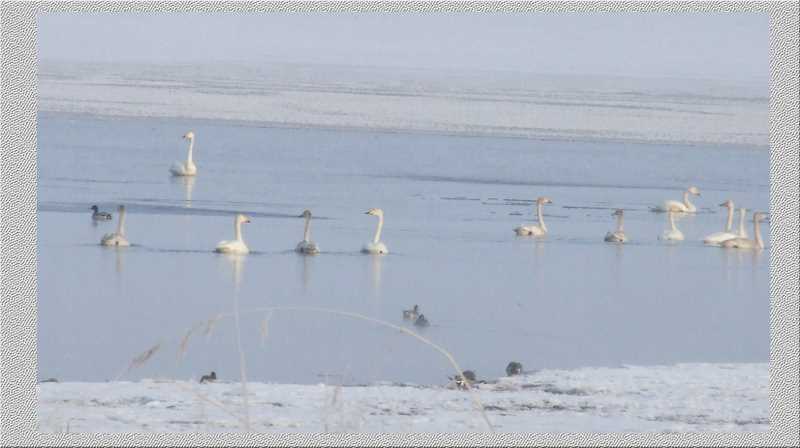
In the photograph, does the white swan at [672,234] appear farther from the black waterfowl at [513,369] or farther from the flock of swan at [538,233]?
the black waterfowl at [513,369]

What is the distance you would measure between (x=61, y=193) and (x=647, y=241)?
5.73 metres

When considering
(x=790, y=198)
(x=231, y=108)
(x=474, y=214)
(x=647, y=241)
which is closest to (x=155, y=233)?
(x=474, y=214)

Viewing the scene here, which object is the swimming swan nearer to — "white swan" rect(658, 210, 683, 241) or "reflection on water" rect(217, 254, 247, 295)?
"reflection on water" rect(217, 254, 247, 295)

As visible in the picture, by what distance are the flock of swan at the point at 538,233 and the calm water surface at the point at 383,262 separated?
13 cm

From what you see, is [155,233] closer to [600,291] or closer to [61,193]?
[61,193]

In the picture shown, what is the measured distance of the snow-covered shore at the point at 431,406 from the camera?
5.57 meters

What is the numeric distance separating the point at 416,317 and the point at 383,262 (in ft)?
7.36

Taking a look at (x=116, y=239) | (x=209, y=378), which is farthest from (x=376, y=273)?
(x=209, y=378)

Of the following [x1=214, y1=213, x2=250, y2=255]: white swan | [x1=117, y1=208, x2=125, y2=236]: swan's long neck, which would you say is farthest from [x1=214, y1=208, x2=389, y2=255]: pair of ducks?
[x1=117, y1=208, x2=125, y2=236]: swan's long neck

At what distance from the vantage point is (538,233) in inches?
515

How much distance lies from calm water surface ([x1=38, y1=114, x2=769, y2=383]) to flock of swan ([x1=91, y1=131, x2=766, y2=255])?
131 mm

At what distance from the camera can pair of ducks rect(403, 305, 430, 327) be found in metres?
8.94

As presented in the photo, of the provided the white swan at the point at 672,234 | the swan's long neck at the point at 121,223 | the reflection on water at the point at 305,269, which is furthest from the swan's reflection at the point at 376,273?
the white swan at the point at 672,234

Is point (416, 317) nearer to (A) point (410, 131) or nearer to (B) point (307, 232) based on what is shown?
(B) point (307, 232)
